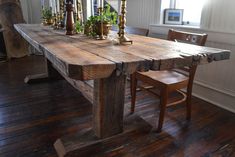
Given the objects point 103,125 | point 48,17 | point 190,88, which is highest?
point 48,17

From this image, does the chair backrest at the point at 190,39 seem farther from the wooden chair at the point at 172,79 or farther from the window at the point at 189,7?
the window at the point at 189,7

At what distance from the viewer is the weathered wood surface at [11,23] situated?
414 cm

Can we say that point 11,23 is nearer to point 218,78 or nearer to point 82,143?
point 82,143

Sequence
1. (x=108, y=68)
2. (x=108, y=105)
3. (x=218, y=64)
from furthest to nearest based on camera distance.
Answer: (x=218, y=64)
(x=108, y=105)
(x=108, y=68)

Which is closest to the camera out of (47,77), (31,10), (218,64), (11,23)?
(218,64)

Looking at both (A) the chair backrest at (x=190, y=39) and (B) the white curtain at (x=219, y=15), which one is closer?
(A) the chair backrest at (x=190, y=39)

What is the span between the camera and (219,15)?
212 cm

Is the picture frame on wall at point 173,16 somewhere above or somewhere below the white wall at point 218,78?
above

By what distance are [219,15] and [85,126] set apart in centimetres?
167

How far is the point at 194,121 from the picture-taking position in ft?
6.45

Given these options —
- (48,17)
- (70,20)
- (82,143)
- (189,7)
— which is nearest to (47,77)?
(48,17)

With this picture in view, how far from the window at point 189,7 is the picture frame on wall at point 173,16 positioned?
7cm

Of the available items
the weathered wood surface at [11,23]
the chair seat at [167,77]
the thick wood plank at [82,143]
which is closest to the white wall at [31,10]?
the weathered wood surface at [11,23]

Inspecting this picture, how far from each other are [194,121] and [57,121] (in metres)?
1.24
